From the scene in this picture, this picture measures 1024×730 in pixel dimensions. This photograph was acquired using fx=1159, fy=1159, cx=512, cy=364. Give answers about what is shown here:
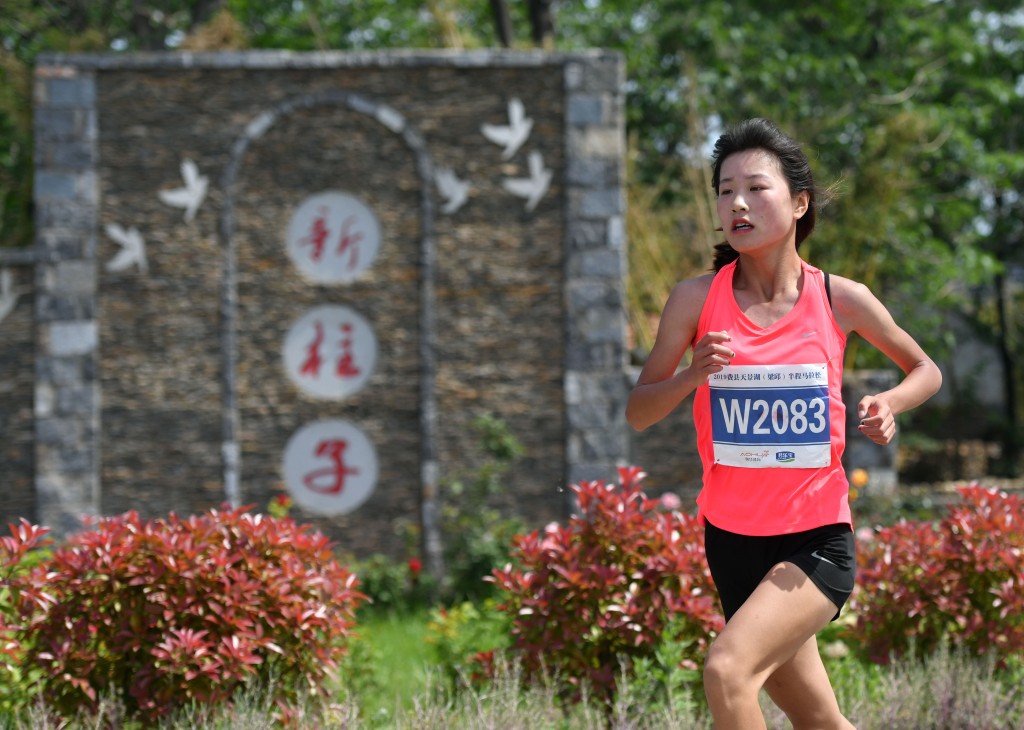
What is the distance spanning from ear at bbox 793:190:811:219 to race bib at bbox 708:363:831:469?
1.38ft

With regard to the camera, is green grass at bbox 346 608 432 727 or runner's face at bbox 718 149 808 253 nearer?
runner's face at bbox 718 149 808 253

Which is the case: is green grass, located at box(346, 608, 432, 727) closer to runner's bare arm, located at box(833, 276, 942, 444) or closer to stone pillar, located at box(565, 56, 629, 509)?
stone pillar, located at box(565, 56, 629, 509)

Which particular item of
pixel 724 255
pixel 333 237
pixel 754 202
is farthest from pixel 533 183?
pixel 754 202

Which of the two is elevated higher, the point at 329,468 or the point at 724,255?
the point at 724,255

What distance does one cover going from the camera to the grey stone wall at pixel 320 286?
8.11 m

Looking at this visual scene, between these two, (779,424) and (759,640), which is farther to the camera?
(779,424)

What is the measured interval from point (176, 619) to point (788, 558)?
205cm

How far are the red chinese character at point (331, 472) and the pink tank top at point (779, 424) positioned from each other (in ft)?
18.1

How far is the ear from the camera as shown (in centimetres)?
297

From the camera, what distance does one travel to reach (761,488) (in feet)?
9.14

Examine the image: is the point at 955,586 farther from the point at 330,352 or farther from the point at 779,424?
the point at 330,352

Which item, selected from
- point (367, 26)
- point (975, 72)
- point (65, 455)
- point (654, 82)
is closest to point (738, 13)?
point (654, 82)

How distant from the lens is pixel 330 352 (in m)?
8.19

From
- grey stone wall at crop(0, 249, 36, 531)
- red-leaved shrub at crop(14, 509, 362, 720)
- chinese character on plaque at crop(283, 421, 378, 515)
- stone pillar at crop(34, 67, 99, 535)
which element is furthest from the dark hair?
grey stone wall at crop(0, 249, 36, 531)
